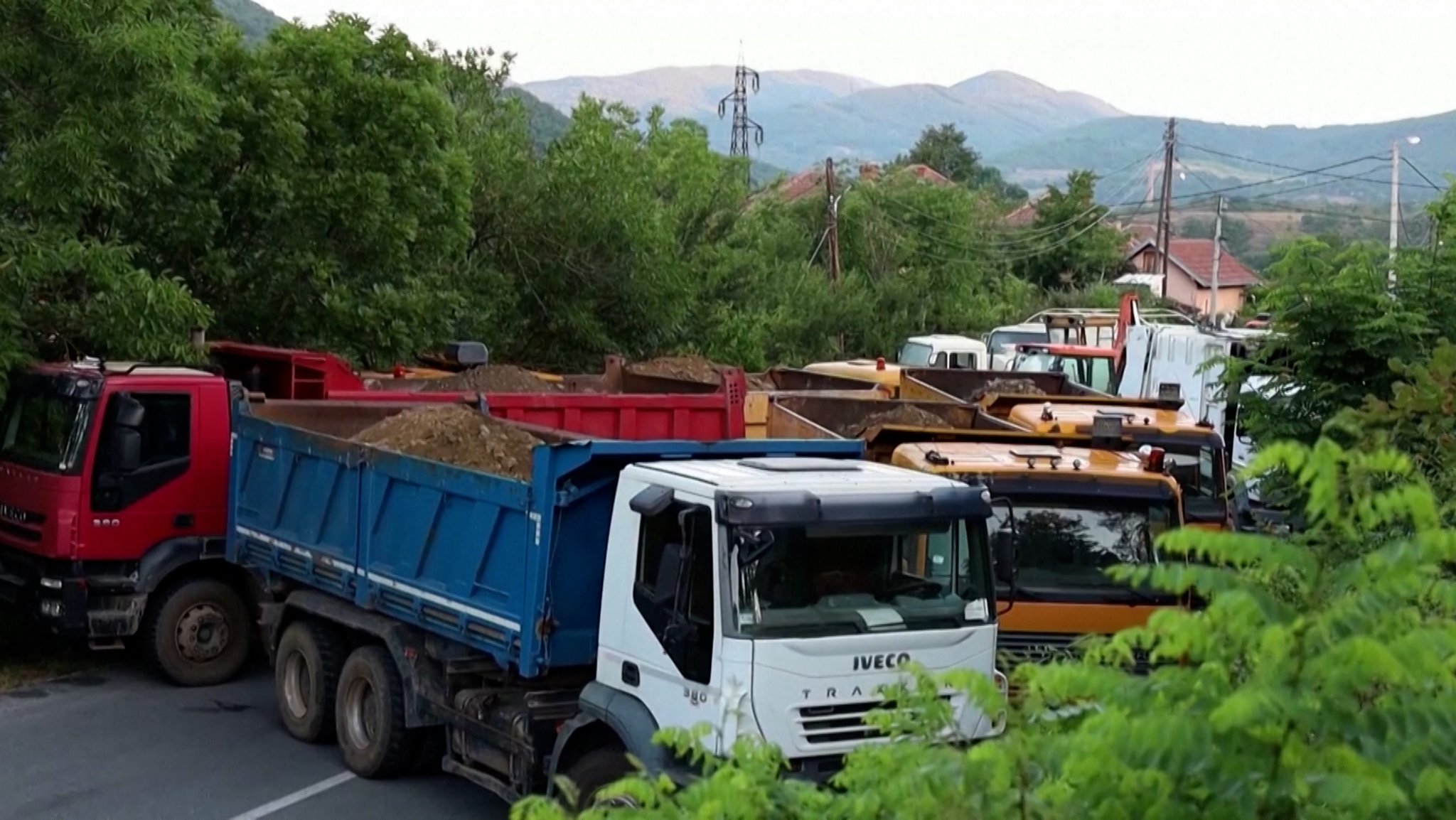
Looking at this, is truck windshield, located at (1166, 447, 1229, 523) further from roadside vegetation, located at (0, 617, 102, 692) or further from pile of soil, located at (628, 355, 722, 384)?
roadside vegetation, located at (0, 617, 102, 692)

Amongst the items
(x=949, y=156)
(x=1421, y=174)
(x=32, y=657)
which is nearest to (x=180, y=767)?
(x=32, y=657)

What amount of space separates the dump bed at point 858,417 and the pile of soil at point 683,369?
3.50 feet

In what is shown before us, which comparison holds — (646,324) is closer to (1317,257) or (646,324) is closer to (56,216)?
(56,216)

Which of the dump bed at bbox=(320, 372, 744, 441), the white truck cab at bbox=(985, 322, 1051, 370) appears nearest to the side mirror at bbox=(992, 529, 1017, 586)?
the dump bed at bbox=(320, 372, 744, 441)

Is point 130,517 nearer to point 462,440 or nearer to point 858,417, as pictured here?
point 462,440

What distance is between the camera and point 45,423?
41.2 ft

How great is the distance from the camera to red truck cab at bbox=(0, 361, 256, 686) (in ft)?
39.4

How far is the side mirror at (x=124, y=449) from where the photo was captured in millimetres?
12062

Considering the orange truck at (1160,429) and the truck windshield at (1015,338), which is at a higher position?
the orange truck at (1160,429)

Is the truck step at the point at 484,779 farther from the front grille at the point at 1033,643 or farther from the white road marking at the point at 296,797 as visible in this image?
the front grille at the point at 1033,643

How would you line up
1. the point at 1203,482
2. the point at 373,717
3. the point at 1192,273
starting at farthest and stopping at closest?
the point at 1192,273 < the point at 1203,482 < the point at 373,717

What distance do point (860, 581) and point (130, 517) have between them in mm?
7025

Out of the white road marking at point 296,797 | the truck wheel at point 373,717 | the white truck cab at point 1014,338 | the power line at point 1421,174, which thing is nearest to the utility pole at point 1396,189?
the power line at point 1421,174

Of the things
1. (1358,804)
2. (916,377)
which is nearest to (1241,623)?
(1358,804)
